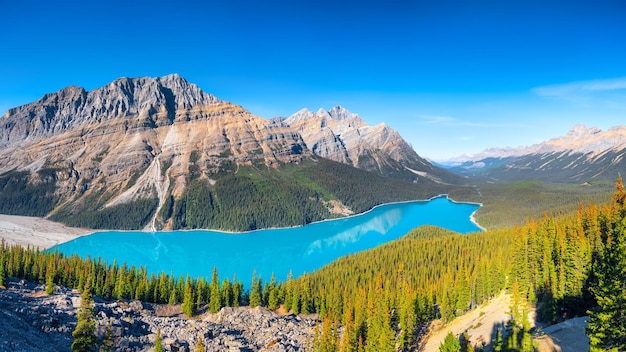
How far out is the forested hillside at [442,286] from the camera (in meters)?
40.7

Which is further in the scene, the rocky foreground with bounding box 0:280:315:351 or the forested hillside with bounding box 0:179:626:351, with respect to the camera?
the rocky foreground with bounding box 0:280:315:351

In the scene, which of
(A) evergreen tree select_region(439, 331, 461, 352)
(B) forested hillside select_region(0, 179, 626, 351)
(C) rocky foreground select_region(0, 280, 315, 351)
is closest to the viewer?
(B) forested hillside select_region(0, 179, 626, 351)

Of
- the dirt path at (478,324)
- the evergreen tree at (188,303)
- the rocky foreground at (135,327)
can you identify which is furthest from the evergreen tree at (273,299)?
the dirt path at (478,324)

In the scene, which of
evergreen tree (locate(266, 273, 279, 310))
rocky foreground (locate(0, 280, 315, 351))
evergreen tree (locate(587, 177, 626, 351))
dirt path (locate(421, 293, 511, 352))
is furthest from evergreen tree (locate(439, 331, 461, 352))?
evergreen tree (locate(266, 273, 279, 310))

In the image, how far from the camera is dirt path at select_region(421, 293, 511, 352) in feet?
183

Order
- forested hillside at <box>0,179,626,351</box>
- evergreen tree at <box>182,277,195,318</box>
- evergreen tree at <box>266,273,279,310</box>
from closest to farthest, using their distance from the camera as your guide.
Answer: forested hillside at <box>0,179,626,351</box> < evergreen tree at <box>182,277,195,318</box> < evergreen tree at <box>266,273,279,310</box>

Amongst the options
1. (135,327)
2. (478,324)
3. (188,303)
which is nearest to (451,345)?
(478,324)

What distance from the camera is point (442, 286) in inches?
3428

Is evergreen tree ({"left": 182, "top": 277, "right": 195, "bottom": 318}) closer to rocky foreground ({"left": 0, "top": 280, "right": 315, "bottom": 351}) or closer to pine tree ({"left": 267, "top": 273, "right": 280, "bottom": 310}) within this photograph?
rocky foreground ({"left": 0, "top": 280, "right": 315, "bottom": 351})

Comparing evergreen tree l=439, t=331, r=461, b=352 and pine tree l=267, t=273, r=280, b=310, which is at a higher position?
evergreen tree l=439, t=331, r=461, b=352

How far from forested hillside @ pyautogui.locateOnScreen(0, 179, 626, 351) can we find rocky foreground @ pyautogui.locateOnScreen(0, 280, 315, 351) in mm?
6579

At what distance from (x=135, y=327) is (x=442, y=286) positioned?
6333cm

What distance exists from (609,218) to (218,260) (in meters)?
154

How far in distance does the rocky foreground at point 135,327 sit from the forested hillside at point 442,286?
6579 mm
